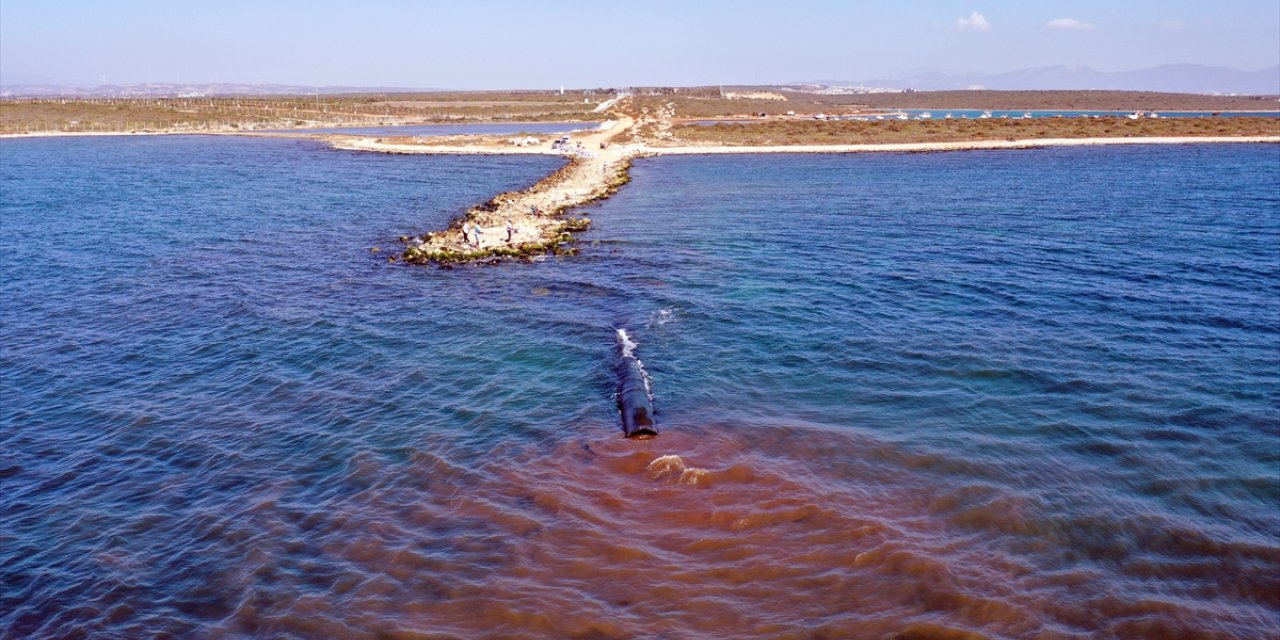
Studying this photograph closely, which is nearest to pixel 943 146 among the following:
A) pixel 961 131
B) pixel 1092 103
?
pixel 961 131

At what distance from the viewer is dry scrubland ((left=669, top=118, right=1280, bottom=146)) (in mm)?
81062

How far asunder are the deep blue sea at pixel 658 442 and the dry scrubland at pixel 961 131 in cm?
5316

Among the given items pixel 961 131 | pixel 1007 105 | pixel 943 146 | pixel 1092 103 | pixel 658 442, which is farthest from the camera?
pixel 1007 105

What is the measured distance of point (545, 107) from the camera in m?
168

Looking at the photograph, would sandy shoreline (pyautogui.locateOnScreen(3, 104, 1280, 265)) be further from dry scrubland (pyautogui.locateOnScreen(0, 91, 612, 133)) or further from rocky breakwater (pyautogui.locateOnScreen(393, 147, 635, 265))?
dry scrubland (pyautogui.locateOnScreen(0, 91, 612, 133))

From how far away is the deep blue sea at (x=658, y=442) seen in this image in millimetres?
10047

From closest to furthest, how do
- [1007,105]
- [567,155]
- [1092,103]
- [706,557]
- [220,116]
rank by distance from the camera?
[706,557]
[567,155]
[220,116]
[1092,103]
[1007,105]

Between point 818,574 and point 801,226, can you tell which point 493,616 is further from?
point 801,226

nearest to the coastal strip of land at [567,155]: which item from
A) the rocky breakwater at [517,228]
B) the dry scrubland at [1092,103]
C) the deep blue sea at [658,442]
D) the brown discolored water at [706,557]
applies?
the rocky breakwater at [517,228]

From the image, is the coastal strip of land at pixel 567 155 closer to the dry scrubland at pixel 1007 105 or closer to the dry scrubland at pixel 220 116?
the dry scrubland at pixel 1007 105

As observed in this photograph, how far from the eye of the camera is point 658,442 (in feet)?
46.5

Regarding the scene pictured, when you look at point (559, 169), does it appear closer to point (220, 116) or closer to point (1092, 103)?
point (220, 116)

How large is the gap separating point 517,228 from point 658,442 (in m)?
21.2

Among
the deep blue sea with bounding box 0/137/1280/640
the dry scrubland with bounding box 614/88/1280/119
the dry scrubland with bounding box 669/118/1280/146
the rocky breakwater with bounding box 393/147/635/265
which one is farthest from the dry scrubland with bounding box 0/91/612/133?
the deep blue sea with bounding box 0/137/1280/640
